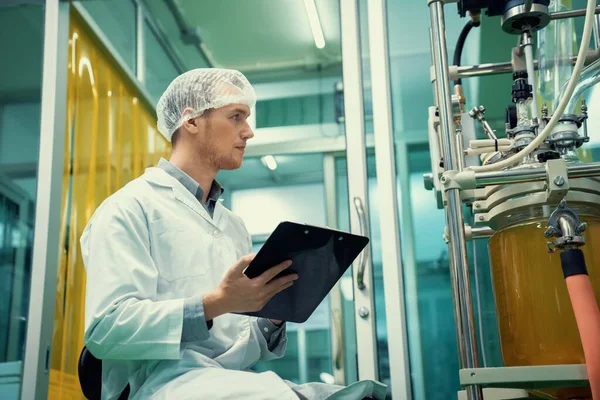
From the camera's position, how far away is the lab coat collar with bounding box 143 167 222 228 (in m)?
1.65

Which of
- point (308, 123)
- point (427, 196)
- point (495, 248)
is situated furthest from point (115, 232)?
point (308, 123)

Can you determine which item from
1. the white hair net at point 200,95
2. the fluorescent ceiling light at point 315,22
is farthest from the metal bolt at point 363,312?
the fluorescent ceiling light at point 315,22

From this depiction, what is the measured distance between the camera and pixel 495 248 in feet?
4.73

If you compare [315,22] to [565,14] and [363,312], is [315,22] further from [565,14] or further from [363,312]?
[565,14]

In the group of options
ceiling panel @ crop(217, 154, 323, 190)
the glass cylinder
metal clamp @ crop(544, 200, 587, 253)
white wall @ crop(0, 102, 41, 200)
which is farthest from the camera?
ceiling panel @ crop(217, 154, 323, 190)

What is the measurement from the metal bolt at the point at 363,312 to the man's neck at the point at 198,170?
0.71 m

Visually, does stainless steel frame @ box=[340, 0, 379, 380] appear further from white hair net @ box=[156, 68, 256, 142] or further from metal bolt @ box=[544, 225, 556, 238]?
metal bolt @ box=[544, 225, 556, 238]

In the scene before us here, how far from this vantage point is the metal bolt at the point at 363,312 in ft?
7.32

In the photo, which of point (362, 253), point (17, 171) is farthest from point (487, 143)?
point (17, 171)

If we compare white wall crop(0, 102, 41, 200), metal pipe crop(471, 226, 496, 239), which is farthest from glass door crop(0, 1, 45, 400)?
metal pipe crop(471, 226, 496, 239)

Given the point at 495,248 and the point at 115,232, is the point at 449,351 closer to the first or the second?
Answer: the point at 495,248

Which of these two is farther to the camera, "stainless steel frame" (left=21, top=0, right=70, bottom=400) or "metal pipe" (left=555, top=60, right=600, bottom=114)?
"stainless steel frame" (left=21, top=0, right=70, bottom=400)

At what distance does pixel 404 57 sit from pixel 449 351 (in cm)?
114

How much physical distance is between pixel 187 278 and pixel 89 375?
0.28m
